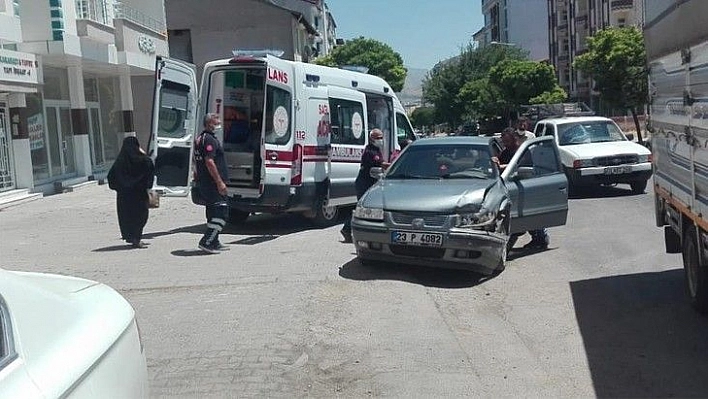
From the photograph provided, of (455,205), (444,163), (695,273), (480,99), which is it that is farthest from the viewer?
(480,99)

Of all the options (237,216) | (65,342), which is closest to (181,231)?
(237,216)

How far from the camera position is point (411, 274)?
9.23 m

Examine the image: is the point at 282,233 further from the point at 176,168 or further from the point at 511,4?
the point at 511,4

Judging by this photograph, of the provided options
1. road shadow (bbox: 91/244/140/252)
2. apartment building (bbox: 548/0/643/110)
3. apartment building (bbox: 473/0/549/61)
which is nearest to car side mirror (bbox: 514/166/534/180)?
road shadow (bbox: 91/244/140/252)

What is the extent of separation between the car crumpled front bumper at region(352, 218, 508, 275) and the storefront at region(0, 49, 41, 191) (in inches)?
515

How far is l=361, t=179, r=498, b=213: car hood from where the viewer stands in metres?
8.70

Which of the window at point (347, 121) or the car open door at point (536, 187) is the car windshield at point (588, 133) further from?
the car open door at point (536, 187)

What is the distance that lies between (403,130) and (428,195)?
25.0ft

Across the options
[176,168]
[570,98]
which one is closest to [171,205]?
[176,168]

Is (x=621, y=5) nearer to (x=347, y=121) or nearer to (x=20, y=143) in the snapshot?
(x=20, y=143)

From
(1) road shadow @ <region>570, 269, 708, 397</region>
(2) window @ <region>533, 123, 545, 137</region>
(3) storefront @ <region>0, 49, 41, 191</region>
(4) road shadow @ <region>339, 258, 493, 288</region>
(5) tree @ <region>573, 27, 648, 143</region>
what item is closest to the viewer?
(1) road shadow @ <region>570, 269, 708, 397</region>

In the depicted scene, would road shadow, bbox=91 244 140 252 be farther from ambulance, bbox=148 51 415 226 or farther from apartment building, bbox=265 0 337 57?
apartment building, bbox=265 0 337 57

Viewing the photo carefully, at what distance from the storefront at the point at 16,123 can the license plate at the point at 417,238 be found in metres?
13.4

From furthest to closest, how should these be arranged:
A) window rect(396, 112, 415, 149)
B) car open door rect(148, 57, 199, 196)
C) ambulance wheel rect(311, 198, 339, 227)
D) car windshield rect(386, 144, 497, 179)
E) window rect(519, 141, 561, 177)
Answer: window rect(396, 112, 415, 149) → ambulance wheel rect(311, 198, 339, 227) → car open door rect(148, 57, 199, 196) → window rect(519, 141, 561, 177) → car windshield rect(386, 144, 497, 179)
